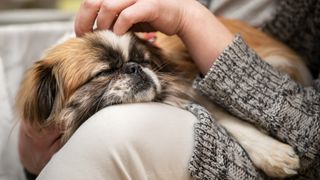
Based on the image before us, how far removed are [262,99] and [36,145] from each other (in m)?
0.56

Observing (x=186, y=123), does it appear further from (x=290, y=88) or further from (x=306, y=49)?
(x=306, y=49)

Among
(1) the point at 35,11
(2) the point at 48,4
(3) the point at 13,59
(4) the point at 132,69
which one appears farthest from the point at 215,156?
(2) the point at 48,4

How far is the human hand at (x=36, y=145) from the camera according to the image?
1.10 metres

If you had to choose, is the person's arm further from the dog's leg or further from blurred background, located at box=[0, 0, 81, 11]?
blurred background, located at box=[0, 0, 81, 11]

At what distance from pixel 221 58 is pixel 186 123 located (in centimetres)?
16

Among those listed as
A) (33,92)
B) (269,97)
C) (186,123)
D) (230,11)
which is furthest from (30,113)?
(230,11)

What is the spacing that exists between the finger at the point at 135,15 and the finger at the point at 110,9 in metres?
0.02

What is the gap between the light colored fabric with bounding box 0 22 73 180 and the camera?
129 centimetres

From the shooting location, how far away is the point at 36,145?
1149 mm

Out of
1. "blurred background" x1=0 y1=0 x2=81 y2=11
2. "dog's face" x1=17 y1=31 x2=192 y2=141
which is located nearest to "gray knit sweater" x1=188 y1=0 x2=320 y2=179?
"dog's face" x1=17 y1=31 x2=192 y2=141

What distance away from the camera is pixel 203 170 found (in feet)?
2.81

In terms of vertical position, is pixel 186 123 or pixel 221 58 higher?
pixel 221 58

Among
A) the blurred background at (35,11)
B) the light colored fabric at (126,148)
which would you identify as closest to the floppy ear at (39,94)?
the light colored fabric at (126,148)

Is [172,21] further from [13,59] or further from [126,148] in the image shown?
[13,59]
